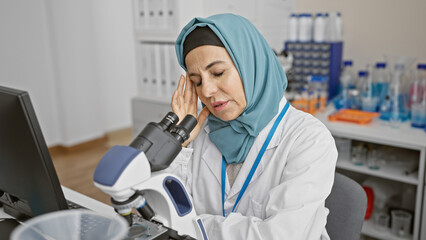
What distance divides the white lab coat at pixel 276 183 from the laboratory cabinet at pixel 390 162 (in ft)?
3.23

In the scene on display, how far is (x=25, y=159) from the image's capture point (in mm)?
903

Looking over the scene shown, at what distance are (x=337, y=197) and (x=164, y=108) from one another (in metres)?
1.72

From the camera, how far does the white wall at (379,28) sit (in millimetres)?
2701

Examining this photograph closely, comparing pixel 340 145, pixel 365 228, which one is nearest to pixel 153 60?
pixel 340 145

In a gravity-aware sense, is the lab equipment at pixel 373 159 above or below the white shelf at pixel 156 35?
below

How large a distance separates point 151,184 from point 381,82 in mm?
2071

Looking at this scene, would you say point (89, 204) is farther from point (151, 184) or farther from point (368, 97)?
point (368, 97)

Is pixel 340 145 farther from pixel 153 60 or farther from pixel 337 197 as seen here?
pixel 153 60

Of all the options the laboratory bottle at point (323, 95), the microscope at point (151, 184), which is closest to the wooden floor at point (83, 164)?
the laboratory bottle at point (323, 95)

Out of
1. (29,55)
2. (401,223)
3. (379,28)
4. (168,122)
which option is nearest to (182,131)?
(168,122)

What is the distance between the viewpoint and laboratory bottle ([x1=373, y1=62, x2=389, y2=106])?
2.46 metres

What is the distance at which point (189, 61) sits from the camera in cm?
117

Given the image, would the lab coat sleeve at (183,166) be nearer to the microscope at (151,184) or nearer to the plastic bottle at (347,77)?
the microscope at (151,184)

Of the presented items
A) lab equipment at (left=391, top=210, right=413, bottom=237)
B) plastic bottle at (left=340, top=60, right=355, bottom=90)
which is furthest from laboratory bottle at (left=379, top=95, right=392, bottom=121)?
lab equipment at (left=391, top=210, right=413, bottom=237)
